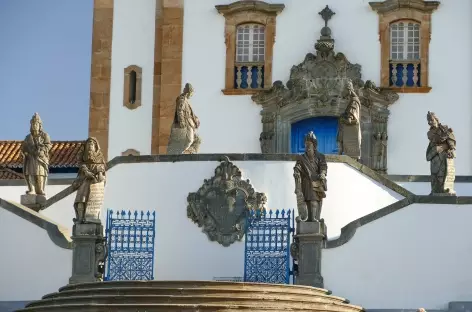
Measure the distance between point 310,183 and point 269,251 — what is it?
1.41 m

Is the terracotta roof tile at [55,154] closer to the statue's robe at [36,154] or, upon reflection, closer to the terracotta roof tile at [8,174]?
the terracotta roof tile at [8,174]

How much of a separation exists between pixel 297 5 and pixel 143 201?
972 centimetres

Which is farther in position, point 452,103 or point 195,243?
point 452,103

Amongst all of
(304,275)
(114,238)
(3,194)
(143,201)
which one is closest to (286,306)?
(304,275)

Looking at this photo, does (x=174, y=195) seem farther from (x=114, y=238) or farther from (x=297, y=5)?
(x=297, y=5)

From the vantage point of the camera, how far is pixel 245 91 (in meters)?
38.8

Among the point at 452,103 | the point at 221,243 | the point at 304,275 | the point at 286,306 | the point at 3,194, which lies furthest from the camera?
the point at 452,103

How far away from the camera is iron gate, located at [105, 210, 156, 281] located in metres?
28.5

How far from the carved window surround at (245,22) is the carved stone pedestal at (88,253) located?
11.0m

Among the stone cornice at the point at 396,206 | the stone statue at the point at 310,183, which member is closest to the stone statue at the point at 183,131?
the stone statue at the point at 310,183

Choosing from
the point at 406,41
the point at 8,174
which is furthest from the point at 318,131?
the point at 8,174

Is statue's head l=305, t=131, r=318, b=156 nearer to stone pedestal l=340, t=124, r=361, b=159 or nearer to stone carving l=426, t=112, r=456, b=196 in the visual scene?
stone carving l=426, t=112, r=456, b=196

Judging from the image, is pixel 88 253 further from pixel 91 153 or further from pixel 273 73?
pixel 273 73

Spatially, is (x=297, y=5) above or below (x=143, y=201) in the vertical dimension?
above
